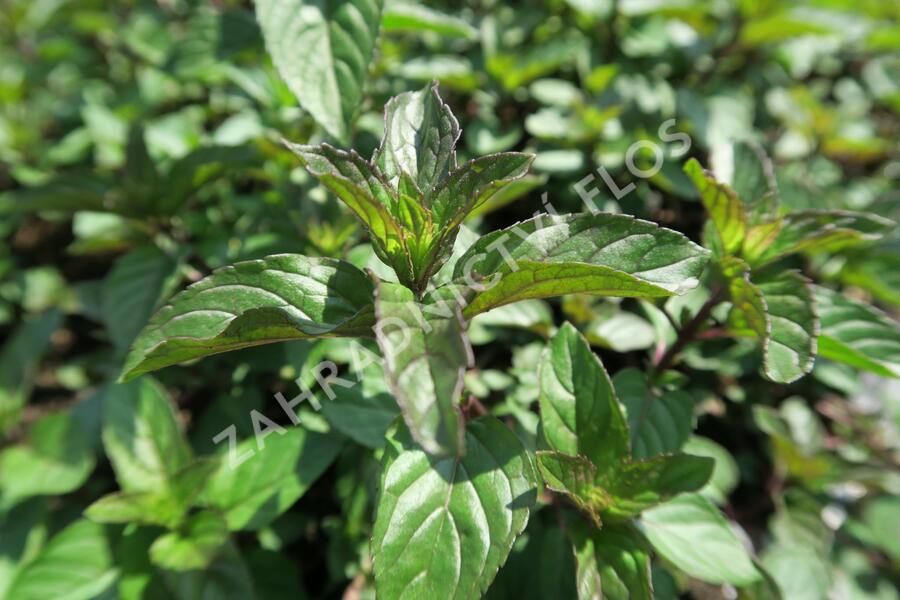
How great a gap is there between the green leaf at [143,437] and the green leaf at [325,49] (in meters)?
0.82

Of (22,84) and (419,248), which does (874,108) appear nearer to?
(419,248)

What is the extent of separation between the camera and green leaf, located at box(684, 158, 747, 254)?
1103 mm

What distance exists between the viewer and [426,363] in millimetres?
770

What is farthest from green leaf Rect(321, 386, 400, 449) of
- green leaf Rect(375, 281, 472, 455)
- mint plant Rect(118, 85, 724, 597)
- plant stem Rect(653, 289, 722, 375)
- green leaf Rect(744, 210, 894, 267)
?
green leaf Rect(744, 210, 894, 267)

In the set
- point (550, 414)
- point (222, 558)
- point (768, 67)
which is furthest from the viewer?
point (768, 67)

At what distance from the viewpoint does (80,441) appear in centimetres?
170

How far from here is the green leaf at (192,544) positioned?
130 centimetres

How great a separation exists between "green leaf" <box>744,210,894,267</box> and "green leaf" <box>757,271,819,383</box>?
0.07 metres

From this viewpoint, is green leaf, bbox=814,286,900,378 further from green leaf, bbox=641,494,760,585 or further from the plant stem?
green leaf, bbox=641,494,760,585

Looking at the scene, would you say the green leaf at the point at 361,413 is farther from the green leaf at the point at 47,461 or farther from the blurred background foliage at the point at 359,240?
the green leaf at the point at 47,461

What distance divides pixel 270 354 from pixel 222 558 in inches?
20.1

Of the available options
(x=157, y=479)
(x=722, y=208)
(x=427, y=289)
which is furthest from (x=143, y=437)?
(x=722, y=208)

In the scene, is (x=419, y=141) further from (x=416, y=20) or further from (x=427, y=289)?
(x=416, y=20)

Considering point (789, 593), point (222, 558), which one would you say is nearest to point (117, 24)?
point (222, 558)
